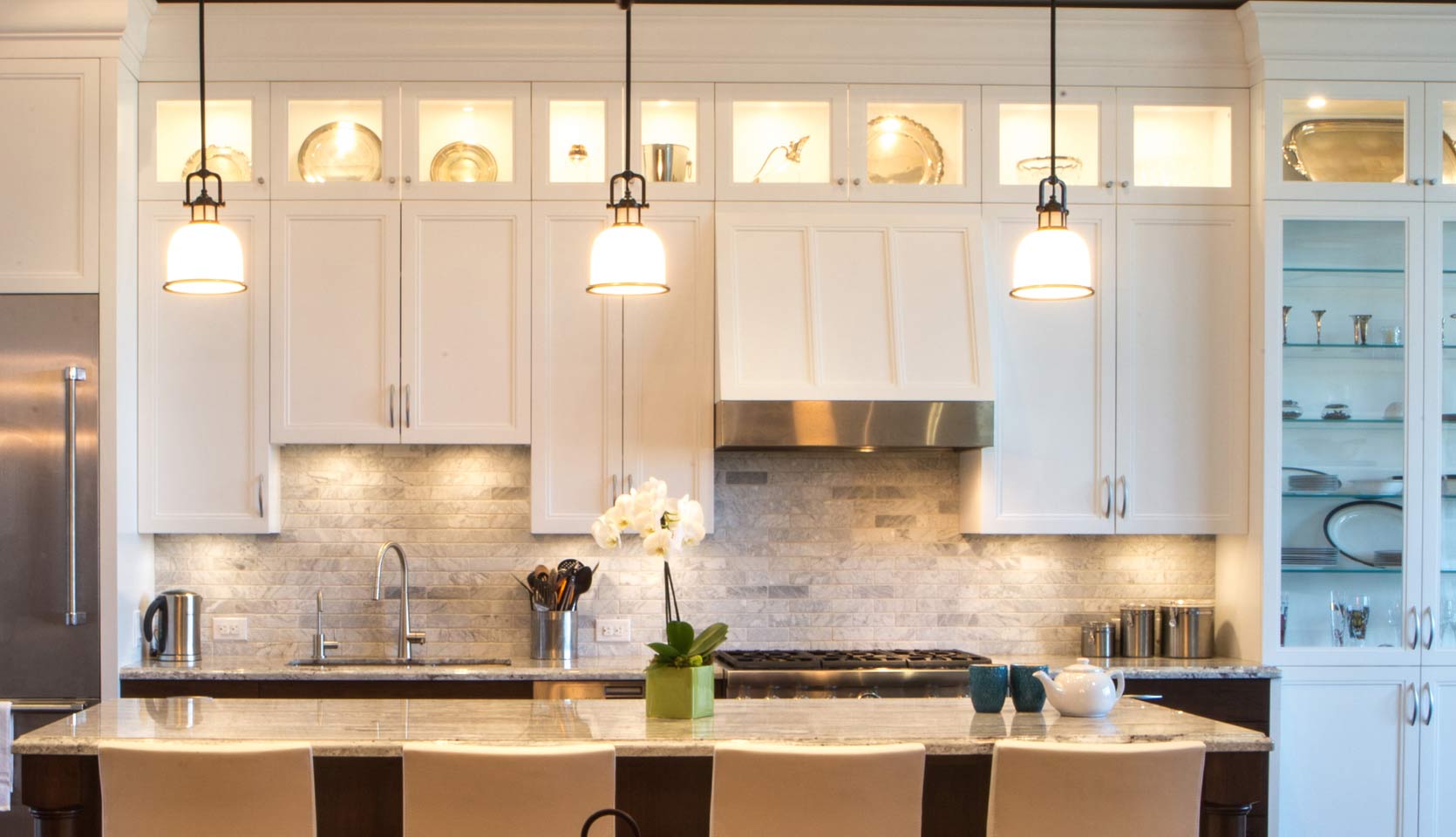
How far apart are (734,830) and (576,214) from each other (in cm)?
266

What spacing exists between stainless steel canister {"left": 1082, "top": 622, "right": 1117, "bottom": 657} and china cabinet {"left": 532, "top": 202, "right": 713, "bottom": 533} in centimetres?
143

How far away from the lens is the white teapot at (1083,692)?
9.65 feet

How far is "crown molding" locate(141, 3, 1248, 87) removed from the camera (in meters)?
4.54

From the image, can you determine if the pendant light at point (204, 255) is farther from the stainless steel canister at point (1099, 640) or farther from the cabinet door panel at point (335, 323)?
the stainless steel canister at point (1099, 640)

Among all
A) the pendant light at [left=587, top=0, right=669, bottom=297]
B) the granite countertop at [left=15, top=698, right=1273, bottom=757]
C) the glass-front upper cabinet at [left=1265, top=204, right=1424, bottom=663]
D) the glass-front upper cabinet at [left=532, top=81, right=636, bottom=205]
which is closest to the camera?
the granite countertop at [left=15, top=698, right=1273, bottom=757]

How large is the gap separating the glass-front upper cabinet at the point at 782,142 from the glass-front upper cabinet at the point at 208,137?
1593 millimetres

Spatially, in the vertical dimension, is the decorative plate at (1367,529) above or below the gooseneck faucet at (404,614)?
above

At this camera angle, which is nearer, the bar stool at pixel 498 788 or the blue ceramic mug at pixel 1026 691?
the bar stool at pixel 498 788

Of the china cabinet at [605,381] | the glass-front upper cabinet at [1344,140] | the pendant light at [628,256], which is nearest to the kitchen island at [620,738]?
the pendant light at [628,256]

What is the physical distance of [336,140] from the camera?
4.68 metres

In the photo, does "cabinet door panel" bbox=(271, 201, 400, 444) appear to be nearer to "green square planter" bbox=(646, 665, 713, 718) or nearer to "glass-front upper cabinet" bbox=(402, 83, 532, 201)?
"glass-front upper cabinet" bbox=(402, 83, 532, 201)

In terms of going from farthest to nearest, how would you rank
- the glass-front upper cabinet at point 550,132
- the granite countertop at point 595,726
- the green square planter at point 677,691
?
the glass-front upper cabinet at point 550,132, the green square planter at point 677,691, the granite countertop at point 595,726

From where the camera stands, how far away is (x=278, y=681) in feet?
14.0

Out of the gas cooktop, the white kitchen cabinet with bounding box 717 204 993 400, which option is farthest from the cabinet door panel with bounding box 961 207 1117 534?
the gas cooktop
